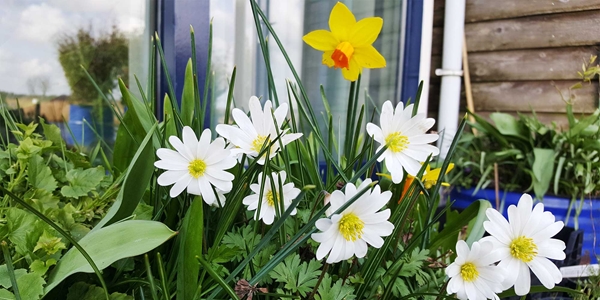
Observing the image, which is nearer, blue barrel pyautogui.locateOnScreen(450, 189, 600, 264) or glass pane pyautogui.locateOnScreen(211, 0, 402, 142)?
blue barrel pyautogui.locateOnScreen(450, 189, 600, 264)

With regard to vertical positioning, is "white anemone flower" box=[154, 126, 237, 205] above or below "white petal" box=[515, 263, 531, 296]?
above

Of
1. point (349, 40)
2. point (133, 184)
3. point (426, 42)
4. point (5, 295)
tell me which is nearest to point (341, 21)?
point (349, 40)

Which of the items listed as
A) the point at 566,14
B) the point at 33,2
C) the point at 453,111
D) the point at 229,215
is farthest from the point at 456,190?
the point at 33,2

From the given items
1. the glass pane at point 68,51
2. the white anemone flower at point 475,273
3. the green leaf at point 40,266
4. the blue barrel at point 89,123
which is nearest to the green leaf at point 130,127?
the green leaf at point 40,266

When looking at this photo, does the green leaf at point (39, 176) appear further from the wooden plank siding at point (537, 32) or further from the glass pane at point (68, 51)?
the wooden plank siding at point (537, 32)

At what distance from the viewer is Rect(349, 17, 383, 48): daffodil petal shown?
1.10 feet

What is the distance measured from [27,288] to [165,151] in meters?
0.14

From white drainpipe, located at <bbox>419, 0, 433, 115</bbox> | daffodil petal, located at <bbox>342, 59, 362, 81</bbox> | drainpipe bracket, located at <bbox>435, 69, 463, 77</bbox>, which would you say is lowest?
daffodil petal, located at <bbox>342, 59, 362, 81</bbox>

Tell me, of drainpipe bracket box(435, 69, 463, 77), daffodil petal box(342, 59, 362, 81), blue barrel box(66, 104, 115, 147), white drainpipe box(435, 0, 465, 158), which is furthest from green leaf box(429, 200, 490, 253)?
drainpipe bracket box(435, 69, 463, 77)

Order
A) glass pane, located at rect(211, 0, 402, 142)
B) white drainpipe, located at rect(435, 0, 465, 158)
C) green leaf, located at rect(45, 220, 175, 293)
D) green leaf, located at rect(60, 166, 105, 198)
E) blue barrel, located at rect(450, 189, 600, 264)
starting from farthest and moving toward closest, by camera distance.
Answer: white drainpipe, located at rect(435, 0, 465, 158), glass pane, located at rect(211, 0, 402, 142), blue barrel, located at rect(450, 189, 600, 264), green leaf, located at rect(60, 166, 105, 198), green leaf, located at rect(45, 220, 175, 293)

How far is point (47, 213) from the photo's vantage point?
1.22ft

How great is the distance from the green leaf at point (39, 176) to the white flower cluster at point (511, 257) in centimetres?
39

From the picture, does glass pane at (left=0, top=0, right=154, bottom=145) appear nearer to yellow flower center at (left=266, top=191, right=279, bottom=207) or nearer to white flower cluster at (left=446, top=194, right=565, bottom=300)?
yellow flower center at (left=266, top=191, right=279, bottom=207)

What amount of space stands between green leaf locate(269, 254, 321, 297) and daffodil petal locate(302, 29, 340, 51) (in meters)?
0.18
